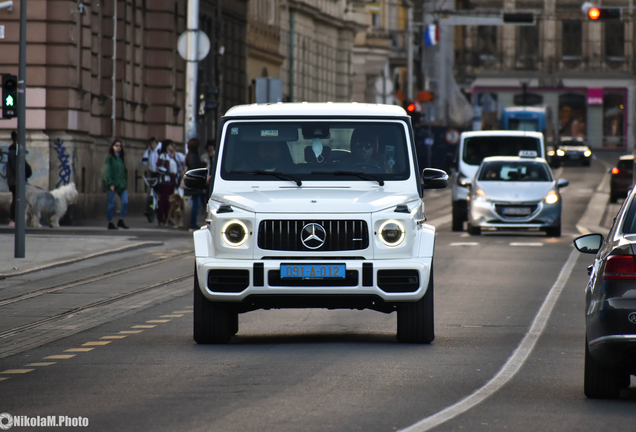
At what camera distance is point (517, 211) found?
29219mm

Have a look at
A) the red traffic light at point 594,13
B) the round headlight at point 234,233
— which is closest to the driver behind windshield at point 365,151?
the round headlight at point 234,233

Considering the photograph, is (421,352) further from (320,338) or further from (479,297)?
(479,297)

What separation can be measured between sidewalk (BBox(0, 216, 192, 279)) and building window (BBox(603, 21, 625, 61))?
7549cm

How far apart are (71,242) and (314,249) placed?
13810 mm

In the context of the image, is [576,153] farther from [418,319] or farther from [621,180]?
[418,319]

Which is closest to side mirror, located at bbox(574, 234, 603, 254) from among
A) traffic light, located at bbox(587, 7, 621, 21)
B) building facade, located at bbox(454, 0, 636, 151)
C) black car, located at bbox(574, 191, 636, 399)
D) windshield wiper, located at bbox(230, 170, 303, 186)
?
black car, located at bbox(574, 191, 636, 399)

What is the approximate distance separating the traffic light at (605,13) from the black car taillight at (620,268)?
3269 cm

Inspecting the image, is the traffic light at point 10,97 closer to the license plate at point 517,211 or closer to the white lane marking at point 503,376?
the white lane marking at point 503,376

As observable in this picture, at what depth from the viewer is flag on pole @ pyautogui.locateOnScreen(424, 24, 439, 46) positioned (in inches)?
2635

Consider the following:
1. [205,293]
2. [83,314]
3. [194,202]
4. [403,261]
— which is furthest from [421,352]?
[194,202]

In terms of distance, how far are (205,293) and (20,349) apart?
1.50 meters

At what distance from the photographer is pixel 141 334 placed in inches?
493

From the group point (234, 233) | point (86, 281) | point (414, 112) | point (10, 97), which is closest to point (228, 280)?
point (234, 233)

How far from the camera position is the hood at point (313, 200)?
11.3 m
